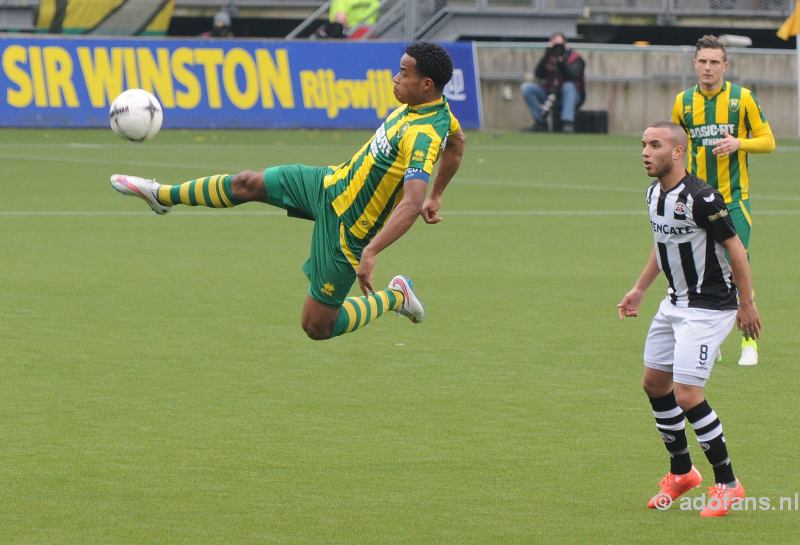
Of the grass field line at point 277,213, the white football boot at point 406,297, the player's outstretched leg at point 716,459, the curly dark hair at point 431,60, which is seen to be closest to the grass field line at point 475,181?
the grass field line at point 277,213

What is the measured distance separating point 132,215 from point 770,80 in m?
18.3

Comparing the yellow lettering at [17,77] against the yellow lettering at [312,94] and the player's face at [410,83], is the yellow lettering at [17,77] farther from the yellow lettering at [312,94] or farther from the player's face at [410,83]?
the player's face at [410,83]

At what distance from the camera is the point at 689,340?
6.71 metres

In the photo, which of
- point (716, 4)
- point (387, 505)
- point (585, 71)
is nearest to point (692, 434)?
point (387, 505)

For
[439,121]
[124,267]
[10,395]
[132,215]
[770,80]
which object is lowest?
[770,80]

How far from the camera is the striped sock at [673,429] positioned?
22.9ft

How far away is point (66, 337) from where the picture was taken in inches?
429

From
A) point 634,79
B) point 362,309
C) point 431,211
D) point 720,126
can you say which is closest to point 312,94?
point 634,79

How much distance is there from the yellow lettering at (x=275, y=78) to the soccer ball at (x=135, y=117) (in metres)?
19.4

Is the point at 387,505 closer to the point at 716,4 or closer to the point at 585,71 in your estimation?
the point at 585,71

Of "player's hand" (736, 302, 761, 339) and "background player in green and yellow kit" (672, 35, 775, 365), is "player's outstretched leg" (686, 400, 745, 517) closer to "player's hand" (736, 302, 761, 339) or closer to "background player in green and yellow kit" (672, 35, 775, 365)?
"player's hand" (736, 302, 761, 339)

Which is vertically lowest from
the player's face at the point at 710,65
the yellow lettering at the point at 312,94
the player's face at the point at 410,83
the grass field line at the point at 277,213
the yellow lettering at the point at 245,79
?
the yellow lettering at the point at 312,94

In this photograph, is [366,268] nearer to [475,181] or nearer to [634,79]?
[475,181]

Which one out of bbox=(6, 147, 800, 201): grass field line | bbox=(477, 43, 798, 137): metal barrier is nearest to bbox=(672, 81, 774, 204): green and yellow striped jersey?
bbox=(6, 147, 800, 201): grass field line
